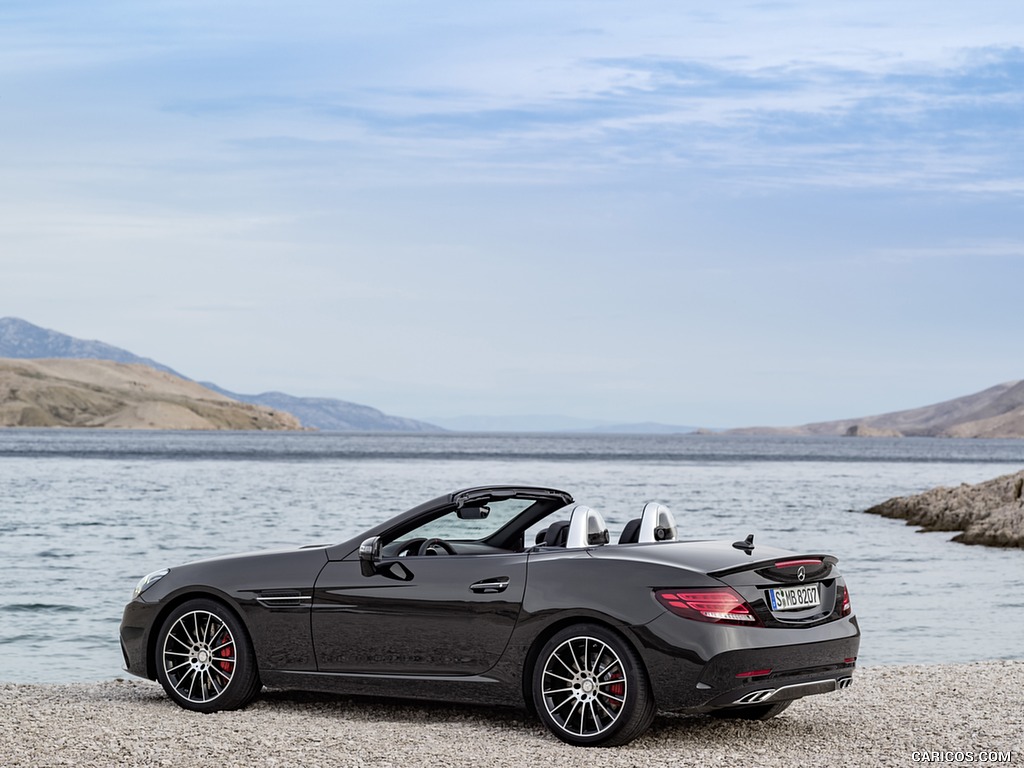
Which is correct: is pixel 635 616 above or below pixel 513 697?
above

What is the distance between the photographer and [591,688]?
24.8 ft

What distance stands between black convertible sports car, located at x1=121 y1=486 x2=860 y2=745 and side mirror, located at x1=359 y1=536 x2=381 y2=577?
1cm

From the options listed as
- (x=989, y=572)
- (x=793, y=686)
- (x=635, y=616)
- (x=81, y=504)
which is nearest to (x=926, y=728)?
(x=793, y=686)

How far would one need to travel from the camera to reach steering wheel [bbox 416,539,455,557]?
8414 millimetres

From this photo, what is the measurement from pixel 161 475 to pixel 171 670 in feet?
199

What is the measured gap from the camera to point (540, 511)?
858cm

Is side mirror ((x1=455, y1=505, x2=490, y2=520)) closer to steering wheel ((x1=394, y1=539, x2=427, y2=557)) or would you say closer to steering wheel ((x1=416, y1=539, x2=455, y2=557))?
steering wheel ((x1=416, y1=539, x2=455, y2=557))

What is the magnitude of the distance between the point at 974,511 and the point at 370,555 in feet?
107

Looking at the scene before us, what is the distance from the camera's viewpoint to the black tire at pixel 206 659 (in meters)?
8.48

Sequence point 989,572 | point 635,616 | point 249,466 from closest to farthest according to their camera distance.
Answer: point 635,616, point 989,572, point 249,466

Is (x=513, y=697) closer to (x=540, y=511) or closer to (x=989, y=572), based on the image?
(x=540, y=511)
